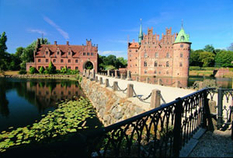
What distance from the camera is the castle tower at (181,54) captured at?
129ft

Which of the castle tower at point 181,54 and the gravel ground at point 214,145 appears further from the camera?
the castle tower at point 181,54

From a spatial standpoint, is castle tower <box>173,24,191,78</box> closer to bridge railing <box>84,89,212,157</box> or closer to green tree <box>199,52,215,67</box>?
green tree <box>199,52,215,67</box>

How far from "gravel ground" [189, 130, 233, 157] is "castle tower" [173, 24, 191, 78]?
40.3 meters

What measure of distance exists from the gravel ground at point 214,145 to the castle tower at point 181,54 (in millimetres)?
40311

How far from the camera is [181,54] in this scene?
40.1 metres

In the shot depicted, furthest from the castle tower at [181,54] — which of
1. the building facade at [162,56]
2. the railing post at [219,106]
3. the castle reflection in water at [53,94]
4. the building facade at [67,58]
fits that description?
the railing post at [219,106]

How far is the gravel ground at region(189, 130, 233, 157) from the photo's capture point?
10.4 ft

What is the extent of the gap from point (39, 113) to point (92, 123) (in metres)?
4.93

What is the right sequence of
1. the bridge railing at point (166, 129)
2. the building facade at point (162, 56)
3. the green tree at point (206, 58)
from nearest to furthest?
1. the bridge railing at point (166, 129)
2. the building facade at point (162, 56)
3. the green tree at point (206, 58)

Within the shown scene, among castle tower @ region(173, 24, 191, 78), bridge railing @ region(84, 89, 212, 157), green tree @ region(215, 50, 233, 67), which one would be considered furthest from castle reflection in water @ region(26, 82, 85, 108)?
green tree @ region(215, 50, 233, 67)

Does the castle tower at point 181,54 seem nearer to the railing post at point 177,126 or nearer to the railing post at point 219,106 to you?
the railing post at point 219,106

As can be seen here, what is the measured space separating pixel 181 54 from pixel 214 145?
41.5 m

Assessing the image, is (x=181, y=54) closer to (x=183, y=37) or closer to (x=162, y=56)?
Result: (x=183, y=37)

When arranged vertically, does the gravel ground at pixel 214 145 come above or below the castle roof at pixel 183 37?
below
